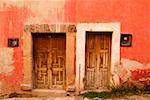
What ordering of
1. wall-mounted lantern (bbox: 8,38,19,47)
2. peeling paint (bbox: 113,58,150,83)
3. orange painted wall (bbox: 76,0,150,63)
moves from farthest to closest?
1. wall-mounted lantern (bbox: 8,38,19,47)
2. peeling paint (bbox: 113,58,150,83)
3. orange painted wall (bbox: 76,0,150,63)

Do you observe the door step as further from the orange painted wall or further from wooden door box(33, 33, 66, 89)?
the orange painted wall

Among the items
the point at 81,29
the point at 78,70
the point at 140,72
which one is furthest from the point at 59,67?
the point at 140,72

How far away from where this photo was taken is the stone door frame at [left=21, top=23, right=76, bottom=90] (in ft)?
34.2

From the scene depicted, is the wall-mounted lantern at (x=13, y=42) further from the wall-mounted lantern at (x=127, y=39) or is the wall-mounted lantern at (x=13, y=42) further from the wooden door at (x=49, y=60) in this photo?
the wall-mounted lantern at (x=127, y=39)

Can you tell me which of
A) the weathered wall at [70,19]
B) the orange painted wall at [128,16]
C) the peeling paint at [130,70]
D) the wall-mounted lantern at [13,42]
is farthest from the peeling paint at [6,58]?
the peeling paint at [130,70]

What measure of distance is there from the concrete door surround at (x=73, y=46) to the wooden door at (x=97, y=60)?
0.25 m

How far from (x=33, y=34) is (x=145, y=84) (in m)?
3.59

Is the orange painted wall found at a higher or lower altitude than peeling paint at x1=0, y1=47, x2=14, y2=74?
higher

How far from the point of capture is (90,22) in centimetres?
1034

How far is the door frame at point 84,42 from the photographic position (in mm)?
10299

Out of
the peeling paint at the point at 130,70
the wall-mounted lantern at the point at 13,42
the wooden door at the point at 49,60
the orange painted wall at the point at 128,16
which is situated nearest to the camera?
the orange painted wall at the point at 128,16

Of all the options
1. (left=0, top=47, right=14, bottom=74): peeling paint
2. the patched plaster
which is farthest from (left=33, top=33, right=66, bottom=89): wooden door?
the patched plaster

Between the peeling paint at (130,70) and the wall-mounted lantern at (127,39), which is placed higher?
the wall-mounted lantern at (127,39)

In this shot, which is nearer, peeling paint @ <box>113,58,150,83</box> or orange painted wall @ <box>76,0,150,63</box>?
orange painted wall @ <box>76,0,150,63</box>
